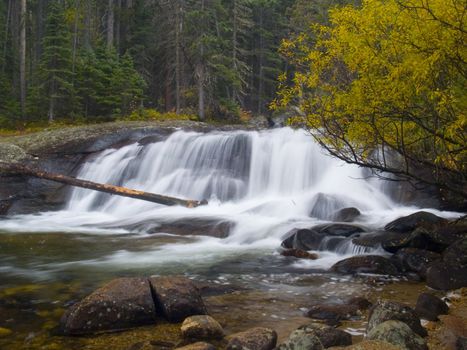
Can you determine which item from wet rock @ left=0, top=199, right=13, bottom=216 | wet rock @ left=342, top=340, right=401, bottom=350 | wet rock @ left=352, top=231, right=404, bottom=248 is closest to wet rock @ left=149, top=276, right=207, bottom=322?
wet rock @ left=342, top=340, right=401, bottom=350

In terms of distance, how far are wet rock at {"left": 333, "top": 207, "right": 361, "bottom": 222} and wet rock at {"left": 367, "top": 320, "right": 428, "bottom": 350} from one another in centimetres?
842

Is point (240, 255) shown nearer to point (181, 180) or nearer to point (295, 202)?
point (295, 202)

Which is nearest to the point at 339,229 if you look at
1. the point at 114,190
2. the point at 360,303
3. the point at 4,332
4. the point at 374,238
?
the point at 374,238

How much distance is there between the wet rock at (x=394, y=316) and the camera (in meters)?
5.61

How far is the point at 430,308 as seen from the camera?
20.7 ft

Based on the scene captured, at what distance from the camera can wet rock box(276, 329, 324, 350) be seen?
15.9 feet

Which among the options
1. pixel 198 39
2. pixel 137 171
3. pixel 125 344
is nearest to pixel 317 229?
pixel 125 344

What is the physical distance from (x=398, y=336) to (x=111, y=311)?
3.50 m

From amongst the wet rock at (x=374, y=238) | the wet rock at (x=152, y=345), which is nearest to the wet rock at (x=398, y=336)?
the wet rock at (x=152, y=345)

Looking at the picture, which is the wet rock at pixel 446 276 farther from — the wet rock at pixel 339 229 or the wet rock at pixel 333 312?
the wet rock at pixel 339 229

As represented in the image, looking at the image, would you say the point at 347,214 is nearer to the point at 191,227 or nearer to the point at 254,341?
the point at 191,227

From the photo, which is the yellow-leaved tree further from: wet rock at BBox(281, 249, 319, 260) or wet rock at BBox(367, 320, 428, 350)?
wet rock at BBox(281, 249, 319, 260)

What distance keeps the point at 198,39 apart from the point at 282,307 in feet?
79.9

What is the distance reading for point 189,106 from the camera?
35281 mm
